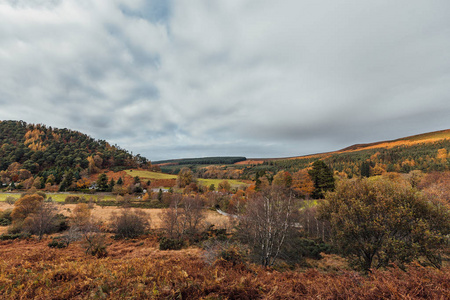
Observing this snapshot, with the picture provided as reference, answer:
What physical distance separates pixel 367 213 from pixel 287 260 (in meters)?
10.6

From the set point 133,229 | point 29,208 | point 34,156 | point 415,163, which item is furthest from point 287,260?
point 34,156

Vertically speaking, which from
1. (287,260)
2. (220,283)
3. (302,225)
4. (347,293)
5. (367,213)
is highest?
(220,283)

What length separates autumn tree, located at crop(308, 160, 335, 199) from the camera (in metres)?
48.3

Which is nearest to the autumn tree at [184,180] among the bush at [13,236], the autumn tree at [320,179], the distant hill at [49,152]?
the bush at [13,236]

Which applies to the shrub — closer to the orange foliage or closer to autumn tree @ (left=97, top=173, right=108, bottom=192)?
the orange foliage

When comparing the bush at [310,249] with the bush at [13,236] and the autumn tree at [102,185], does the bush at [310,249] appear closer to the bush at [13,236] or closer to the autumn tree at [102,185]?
the bush at [13,236]

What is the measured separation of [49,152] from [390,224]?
530 feet

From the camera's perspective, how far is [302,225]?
2973 cm

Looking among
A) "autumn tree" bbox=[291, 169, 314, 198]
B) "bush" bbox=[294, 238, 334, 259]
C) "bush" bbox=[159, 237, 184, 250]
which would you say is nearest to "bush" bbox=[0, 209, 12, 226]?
"bush" bbox=[159, 237, 184, 250]

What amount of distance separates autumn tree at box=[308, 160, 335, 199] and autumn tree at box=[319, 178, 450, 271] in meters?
40.9

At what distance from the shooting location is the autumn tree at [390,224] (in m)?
9.32

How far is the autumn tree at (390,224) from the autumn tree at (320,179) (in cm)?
4092

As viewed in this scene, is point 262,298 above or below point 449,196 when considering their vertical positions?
above

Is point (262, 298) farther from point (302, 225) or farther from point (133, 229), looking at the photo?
point (302, 225)
